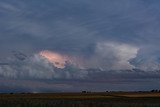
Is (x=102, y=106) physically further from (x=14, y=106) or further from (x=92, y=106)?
(x=14, y=106)

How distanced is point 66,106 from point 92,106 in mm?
3757

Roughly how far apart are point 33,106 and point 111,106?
36.2ft

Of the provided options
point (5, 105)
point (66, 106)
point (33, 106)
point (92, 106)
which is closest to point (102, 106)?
point (92, 106)

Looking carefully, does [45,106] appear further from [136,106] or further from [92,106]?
[136,106]

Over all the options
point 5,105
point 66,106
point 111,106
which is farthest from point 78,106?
point 5,105

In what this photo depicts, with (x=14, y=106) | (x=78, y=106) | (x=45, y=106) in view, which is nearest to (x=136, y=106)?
(x=78, y=106)

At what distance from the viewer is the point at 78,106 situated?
188 feet

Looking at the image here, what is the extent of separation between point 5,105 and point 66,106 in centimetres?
839

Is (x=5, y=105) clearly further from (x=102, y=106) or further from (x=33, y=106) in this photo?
(x=102, y=106)

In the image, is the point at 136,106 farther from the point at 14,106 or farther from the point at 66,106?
the point at 14,106

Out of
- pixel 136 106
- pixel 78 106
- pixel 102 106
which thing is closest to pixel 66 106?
pixel 78 106

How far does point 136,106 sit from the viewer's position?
2343 inches

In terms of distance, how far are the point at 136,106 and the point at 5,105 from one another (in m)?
18.2

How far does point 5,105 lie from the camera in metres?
57.7
